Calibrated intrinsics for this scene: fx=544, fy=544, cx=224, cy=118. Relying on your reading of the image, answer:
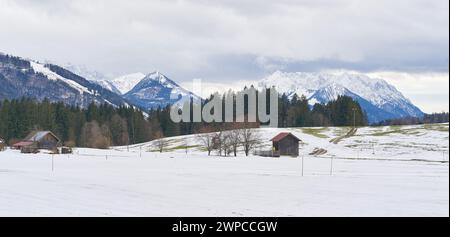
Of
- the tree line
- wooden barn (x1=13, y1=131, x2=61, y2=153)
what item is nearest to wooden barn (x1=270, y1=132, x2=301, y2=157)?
the tree line

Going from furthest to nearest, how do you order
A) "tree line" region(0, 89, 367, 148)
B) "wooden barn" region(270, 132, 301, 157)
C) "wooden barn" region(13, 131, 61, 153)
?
"tree line" region(0, 89, 367, 148), "wooden barn" region(13, 131, 61, 153), "wooden barn" region(270, 132, 301, 157)

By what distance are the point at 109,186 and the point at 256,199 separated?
1179 cm

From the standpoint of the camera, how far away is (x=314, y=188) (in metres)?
38.6

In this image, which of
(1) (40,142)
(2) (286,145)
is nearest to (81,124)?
(1) (40,142)

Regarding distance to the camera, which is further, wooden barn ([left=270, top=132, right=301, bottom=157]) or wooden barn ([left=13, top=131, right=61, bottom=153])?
wooden barn ([left=13, top=131, right=61, bottom=153])

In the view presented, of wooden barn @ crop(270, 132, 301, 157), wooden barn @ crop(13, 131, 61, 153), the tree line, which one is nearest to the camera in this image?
wooden barn @ crop(270, 132, 301, 157)

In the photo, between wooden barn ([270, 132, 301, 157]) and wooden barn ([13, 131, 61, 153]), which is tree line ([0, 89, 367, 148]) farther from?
wooden barn ([270, 132, 301, 157])

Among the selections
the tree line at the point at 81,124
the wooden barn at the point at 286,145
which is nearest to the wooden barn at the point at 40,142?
the tree line at the point at 81,124

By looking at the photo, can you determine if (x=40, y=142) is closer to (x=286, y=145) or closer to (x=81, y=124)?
(x=81, y=124)

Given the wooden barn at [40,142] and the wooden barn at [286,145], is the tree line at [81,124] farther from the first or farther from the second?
the wooden barn at [286,145]

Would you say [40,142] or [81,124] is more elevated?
[81,124]

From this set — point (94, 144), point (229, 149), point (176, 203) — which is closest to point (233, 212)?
point (176, 203)

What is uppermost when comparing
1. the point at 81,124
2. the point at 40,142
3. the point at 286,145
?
the point at 81,124

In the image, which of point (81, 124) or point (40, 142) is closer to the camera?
point (40, 142)
